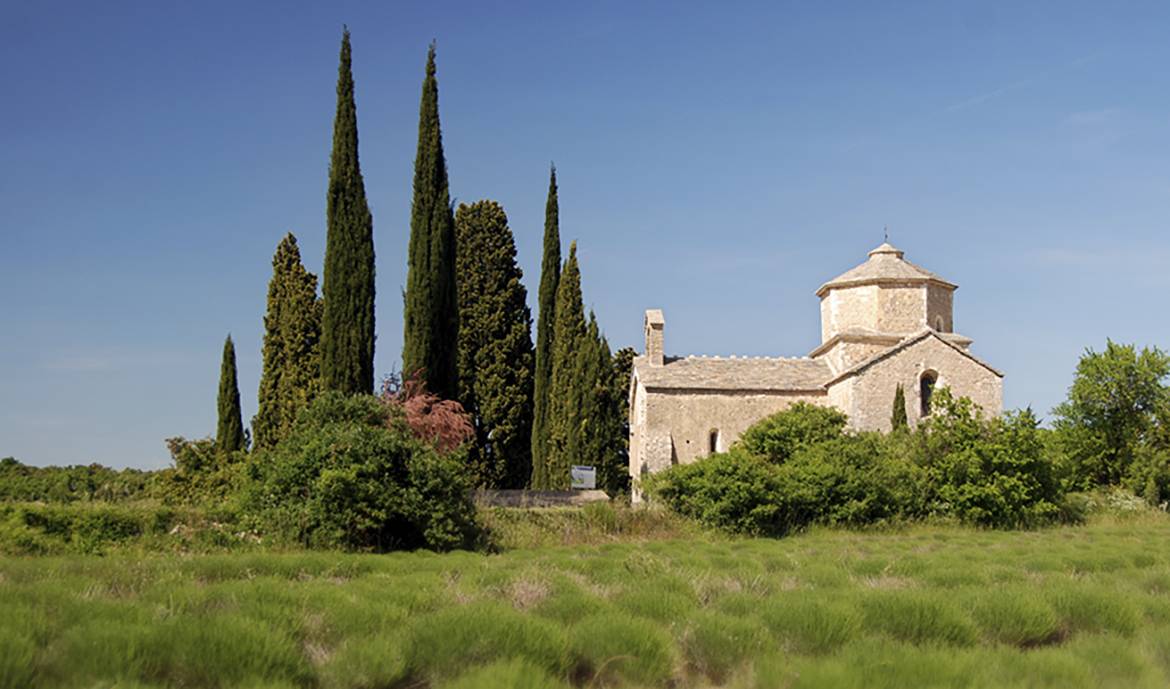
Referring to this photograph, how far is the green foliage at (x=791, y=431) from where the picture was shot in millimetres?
29562

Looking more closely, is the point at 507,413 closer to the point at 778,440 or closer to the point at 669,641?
the point at 778,440

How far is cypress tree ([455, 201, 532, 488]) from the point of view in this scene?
37531 millimetres

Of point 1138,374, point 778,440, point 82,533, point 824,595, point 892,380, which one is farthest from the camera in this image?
point 1138,374

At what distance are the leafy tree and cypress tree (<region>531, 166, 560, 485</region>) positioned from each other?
18.0m

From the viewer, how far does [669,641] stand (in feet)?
25.3

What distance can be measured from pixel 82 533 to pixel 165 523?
4.49ft

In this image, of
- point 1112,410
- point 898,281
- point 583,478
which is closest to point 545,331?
point 583,478

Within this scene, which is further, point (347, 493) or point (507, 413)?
A: point (507, 413)

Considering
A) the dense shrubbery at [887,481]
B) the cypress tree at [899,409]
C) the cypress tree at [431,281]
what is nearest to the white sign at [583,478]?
the cypress tree at [431,281]

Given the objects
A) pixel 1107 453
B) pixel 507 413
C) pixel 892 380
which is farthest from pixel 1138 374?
pixel 507 413

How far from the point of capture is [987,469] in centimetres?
2588

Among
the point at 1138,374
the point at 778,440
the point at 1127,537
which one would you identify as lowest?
the point at 1127,537

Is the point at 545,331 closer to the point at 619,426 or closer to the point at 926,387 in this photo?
the point at 619,426

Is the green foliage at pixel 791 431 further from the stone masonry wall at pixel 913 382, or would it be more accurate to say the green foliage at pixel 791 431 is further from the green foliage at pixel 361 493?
the green foliage at pixel 361 493
